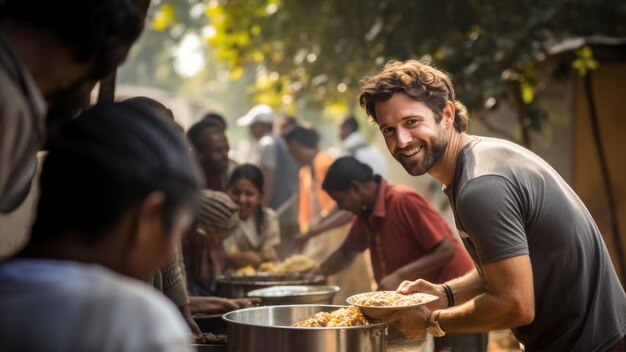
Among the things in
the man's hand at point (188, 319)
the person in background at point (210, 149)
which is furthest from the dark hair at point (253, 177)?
the man's hand at point (188, 319)

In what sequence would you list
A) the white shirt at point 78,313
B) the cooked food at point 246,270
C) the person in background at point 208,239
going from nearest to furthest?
1. the white shirt at point 78,313
2. the person in background at point 208,239
3. the cooked food at point 246,270

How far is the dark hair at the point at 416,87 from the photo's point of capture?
3.71m

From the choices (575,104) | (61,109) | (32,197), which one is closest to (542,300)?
(61,109)

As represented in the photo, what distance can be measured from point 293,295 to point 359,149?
6699mm

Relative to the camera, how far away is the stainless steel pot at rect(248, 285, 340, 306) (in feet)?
14.5

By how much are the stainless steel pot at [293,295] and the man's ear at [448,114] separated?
1.29 m

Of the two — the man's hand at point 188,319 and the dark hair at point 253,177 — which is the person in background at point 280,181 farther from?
the man's hand at point 188,319

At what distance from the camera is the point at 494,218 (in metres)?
3.12

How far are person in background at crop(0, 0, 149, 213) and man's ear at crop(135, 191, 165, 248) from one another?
63cm

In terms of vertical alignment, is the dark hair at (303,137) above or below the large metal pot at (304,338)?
above

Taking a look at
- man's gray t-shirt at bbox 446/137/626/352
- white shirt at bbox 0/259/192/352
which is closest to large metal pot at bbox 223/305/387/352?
man's gray t-shirt at bbox 446/137/626/352

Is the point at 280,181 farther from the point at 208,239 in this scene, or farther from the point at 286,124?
the point at 208,239

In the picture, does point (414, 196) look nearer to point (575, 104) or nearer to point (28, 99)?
point (28, 99)

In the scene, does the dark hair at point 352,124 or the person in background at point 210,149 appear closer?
the person in background at point 210,149
